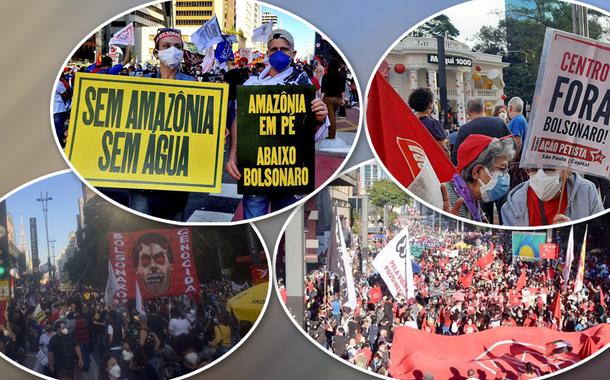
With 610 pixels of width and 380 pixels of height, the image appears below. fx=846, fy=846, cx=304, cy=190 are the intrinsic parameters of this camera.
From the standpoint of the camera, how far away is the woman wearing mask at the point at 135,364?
4.05 metres

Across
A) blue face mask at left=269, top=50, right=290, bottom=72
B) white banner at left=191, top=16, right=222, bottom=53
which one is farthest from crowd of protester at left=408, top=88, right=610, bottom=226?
white banner at left=191, top=16, right=222, bottom=53

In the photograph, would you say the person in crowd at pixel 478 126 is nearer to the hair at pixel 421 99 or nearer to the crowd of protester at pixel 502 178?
the crowd of protester at pixel 502 178

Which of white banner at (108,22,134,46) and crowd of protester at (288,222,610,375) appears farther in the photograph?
crowd of protester at (288,222,610,375)

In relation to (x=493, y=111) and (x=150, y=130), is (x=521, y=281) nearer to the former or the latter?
(x=493, y=111)

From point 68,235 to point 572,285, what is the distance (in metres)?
2.44

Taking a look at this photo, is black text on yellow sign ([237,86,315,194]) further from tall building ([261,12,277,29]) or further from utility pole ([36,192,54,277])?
utility pole ([36,192,54,277])

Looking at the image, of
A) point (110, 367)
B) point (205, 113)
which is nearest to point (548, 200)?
point (205, 113)

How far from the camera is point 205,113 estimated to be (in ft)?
13.2

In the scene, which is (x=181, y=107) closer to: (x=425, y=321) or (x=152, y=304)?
(x=152, y=304)

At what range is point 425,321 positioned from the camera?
409cm

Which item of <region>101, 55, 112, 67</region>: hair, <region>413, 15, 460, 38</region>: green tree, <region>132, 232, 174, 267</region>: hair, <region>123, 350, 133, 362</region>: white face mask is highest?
<region>413, 15, 460, 38</region>: green tree

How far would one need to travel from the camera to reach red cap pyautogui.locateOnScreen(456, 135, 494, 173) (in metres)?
4.04

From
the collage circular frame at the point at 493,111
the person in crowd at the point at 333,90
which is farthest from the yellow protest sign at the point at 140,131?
the collage circular frame at the point at 493,111

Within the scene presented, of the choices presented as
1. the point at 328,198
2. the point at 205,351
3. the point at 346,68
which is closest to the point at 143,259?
the point at 205,351
